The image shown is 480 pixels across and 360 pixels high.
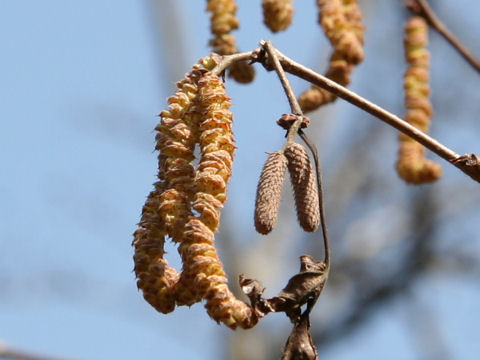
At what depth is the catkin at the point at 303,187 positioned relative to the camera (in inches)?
52.1

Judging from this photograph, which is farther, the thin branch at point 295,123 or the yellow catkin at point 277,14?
the yellow catkin at point 277,14

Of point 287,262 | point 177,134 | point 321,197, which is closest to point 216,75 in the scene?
point 177,134

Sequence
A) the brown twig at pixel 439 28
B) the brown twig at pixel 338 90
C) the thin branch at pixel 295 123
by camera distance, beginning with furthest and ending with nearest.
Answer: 1. the brown twig at pixel 439 28
2. the brown twig at pixel 338 90
3. the thin branch at pixel 295 123

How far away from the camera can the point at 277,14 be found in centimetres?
184

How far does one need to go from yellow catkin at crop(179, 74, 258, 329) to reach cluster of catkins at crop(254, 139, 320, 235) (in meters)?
0.05

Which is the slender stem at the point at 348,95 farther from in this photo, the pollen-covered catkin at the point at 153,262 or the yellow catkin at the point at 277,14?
the yellow catkin at the point at 277,14

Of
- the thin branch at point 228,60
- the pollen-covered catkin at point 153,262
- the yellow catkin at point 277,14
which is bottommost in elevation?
the pollen-covered catkin at point 153,262

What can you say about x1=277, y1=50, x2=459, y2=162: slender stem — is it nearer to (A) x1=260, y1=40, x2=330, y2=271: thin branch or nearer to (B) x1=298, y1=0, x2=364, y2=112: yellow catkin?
(A) x1=260, y1=40, x2=330, y2=271: thin branch

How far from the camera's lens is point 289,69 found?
1.47 m

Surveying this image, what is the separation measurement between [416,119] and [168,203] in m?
0.75

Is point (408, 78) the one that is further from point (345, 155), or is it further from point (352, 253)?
point (345, 155)

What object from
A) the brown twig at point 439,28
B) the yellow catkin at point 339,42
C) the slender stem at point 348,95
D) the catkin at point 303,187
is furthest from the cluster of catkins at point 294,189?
the brown twig at point 439,28

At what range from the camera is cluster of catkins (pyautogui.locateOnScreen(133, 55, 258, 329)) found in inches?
49.0

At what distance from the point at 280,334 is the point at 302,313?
685 cm
